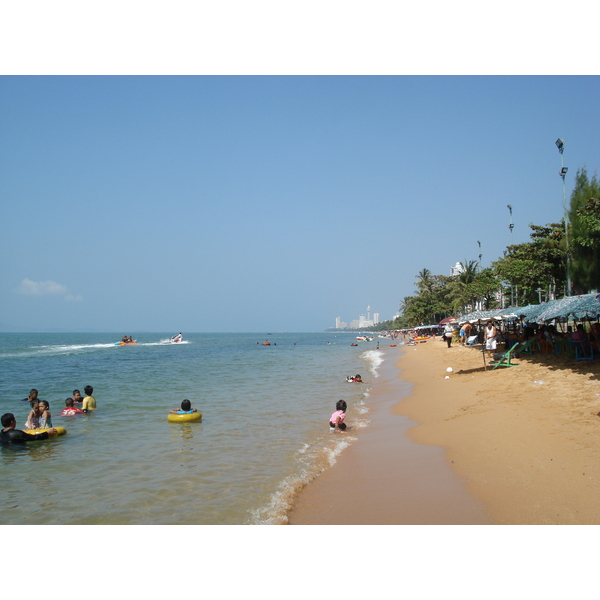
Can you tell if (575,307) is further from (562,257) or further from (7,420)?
(7,420)

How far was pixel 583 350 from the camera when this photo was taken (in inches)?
528

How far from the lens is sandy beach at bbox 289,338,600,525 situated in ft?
16.0

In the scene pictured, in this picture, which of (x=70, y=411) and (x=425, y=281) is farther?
(x=425, y=281)

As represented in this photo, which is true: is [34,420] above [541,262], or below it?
below

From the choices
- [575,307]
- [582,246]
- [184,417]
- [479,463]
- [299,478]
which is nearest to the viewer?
[479,463]

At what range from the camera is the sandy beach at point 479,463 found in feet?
16.0

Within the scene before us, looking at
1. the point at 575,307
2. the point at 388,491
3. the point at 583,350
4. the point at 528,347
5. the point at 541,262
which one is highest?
the point at 541,262

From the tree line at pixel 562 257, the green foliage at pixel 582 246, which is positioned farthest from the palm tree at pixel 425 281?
the green foliage at pixel 582 246

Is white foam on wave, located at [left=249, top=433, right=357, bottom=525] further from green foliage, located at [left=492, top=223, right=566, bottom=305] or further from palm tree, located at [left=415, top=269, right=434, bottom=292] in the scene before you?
palm tree, located at [left=415, top=269, right=434, bottom=292]

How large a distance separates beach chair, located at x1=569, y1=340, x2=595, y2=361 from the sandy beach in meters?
1.26

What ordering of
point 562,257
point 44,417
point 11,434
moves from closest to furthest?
point 11,434 → point 44,417 → point 562,257

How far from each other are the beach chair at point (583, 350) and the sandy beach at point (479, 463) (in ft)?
4.13

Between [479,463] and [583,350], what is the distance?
9.31m

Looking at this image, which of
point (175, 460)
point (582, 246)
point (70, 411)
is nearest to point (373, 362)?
point (582, 246)
